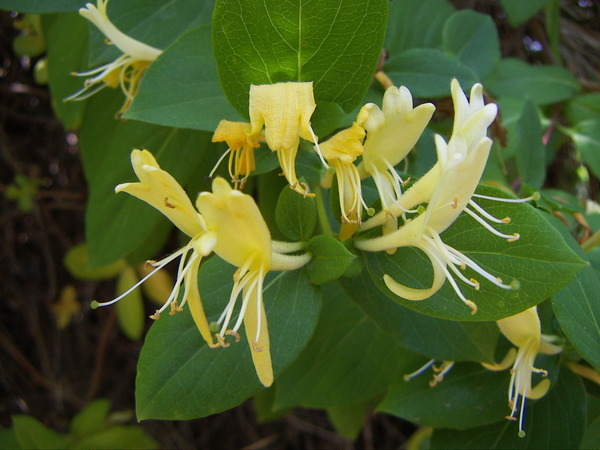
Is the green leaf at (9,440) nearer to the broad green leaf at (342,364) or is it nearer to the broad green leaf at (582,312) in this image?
the broad green leaf at (342,364)

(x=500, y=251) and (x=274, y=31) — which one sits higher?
(x=274, y=31)

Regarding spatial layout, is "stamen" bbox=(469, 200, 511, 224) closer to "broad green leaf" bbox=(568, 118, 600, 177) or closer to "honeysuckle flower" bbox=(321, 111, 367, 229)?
"honeysuckle flower" bbox=(321, 111, 367, 229)

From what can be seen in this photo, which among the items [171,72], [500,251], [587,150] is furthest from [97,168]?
[587,150]

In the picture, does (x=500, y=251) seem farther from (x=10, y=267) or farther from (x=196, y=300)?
(x=10, y=267)

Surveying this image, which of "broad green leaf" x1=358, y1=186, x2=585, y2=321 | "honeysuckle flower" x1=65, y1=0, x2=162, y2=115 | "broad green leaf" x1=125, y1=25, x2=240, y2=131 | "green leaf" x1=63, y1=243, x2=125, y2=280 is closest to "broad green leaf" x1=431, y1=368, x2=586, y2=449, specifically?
"broad green leaf" x1=358, y1=186, x2=585, y2=321

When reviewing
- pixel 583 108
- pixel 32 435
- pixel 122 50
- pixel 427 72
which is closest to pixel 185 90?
pixel 122 50

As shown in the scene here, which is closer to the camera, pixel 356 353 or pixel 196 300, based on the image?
pixel 196 300
